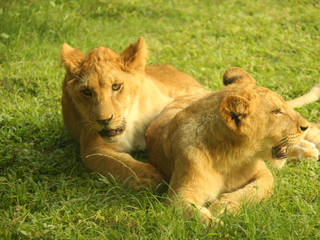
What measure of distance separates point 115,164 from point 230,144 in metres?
1.02

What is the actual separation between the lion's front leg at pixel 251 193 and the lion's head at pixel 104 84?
1041mm

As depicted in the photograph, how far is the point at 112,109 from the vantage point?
365cm

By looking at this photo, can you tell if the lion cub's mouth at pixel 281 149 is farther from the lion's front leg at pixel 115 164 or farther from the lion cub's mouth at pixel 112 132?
the lion cub's mouth at pixel 112 132

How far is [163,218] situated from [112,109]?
1.08m

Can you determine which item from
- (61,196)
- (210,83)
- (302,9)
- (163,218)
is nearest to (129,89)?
(61,196)

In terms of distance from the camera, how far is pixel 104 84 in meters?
3.70

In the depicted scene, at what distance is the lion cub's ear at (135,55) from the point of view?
4012 mm

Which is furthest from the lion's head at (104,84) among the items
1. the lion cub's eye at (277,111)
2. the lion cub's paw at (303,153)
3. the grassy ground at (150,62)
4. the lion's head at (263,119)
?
the lion cub's paw at (303,153)

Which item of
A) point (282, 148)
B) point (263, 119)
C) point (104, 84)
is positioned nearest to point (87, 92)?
point (104, 84)

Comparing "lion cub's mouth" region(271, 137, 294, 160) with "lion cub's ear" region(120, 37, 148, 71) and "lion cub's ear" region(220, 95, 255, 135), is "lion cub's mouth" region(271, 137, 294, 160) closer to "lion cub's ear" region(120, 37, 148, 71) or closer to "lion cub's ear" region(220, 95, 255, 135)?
"lion cub's ear" region(220, 95, 255, 135)

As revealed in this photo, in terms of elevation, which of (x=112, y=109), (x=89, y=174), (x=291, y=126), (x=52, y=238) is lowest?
(x=89, y=174)

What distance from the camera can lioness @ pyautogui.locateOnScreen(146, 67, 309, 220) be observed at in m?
2.94

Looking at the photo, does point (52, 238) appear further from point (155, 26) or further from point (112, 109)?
point (155, 26)

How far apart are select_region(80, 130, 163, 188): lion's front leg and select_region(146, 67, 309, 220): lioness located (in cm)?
26
